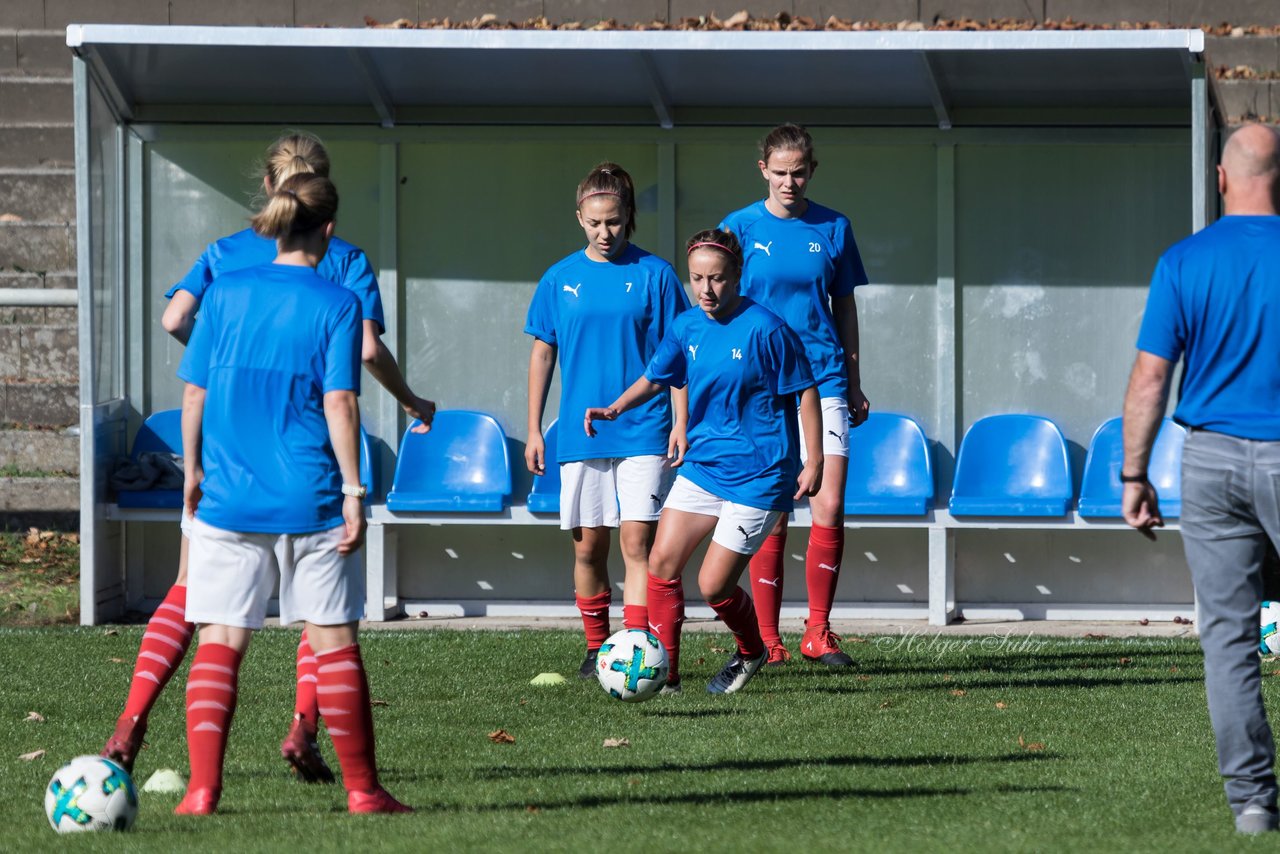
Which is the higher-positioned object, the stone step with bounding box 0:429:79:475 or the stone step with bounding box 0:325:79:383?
the stone step with bounding box 0:325:79:383

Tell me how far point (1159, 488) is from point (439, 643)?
12.1 feet

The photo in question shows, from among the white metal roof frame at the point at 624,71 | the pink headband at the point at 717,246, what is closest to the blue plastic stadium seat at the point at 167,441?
the white metal roof frame at the point at 624,71

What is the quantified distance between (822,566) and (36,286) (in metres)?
5.69

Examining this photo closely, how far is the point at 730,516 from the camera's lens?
6.02m

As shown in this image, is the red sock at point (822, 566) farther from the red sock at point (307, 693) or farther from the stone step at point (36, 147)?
the stone step at point (36, 147)

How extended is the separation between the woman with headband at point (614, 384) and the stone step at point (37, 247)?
4881mm

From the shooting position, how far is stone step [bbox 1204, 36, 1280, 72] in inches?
419

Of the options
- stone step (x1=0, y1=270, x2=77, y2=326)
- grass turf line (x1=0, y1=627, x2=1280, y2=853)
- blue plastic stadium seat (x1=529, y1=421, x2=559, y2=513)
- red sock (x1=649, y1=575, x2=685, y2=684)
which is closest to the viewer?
grass turf line (x1=0, y1=627, x2=1280, y2=853)

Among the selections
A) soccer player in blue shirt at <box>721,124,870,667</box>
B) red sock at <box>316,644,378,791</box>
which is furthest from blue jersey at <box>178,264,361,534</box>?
soccer player in blue shirt at <box>721,124,870,667</box>

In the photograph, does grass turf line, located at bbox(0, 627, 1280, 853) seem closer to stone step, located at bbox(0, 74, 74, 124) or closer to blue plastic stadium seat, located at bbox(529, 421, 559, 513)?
blue plastic stadium seat, located at bbox(529, 421, 559, 513)

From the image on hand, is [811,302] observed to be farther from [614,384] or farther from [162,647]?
[162,647]

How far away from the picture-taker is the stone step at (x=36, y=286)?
417 inches

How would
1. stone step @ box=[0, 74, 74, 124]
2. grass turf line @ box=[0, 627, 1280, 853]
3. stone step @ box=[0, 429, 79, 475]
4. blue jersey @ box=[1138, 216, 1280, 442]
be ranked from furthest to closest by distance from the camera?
stone step @ box=[0, 74, 74, 124]
stone step @ box=[0, 429, 79, 475]
grass turf line @ box=[0, 627, 1280, 853]
blue jersey @ box=[1138, 216, 1280, 442]

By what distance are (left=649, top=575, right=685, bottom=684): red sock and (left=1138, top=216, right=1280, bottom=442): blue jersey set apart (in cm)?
253
